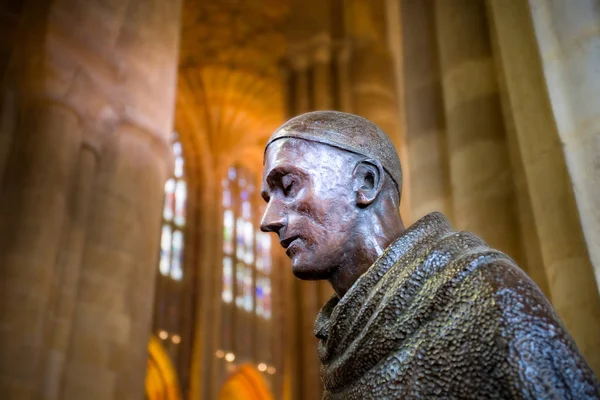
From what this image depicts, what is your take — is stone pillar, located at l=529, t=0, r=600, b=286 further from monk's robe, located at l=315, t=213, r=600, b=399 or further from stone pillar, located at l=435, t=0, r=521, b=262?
stone pillar, located at l=435, t=0, r=521, b=262

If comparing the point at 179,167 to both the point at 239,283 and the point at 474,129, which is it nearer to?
the point at 239,283

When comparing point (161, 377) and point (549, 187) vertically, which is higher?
point (161, 377)

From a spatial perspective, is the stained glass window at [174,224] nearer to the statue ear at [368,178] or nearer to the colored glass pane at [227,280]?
the colored glass pane at [227,280]

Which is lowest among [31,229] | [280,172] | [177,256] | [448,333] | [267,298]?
[448,333]

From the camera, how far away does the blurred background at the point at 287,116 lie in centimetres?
223

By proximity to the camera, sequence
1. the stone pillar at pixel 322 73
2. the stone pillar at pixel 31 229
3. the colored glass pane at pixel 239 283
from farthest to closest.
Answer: the colored glass pane at pixel 239 283 → the stone pillar at pixel 322 73 → the stone pillar at pixel 31 229

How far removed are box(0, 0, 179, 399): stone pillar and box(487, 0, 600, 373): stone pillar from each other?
140 inches

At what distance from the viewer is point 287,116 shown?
12.0 meters

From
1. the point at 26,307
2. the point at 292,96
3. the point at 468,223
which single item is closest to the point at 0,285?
the point at 26,307

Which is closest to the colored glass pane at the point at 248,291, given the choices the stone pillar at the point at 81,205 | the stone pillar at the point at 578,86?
the stone pillar at the point at 81,205

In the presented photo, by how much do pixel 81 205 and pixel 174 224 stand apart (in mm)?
13085

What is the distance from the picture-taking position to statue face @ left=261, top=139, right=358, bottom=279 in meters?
1.56

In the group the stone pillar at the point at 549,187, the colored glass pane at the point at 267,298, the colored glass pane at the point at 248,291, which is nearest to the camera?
the stone pillar at the point at 549,187

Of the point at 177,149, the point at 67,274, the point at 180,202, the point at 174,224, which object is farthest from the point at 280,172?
the point at 177,149
